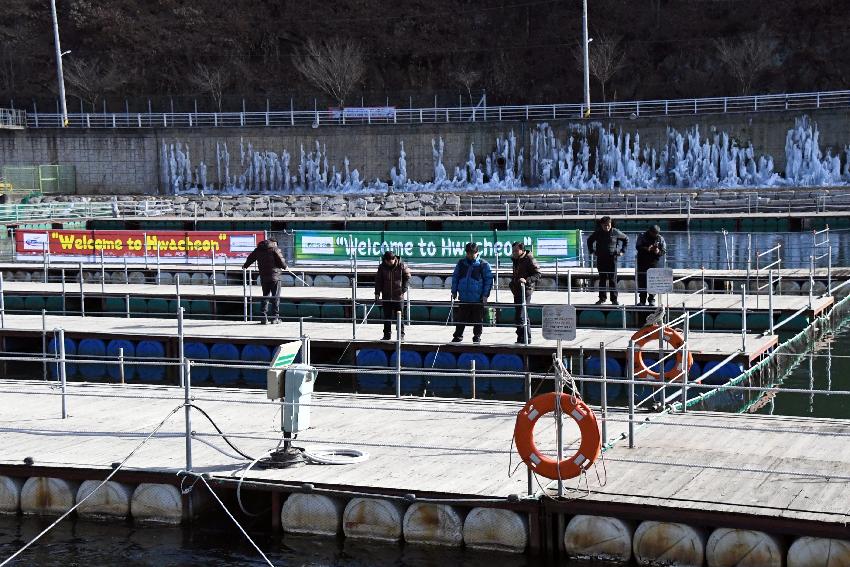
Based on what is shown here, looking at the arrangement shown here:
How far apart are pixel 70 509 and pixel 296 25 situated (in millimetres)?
75123

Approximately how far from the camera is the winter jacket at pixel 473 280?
21.1 m

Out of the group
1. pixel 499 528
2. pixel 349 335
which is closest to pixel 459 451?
pixel 499 528

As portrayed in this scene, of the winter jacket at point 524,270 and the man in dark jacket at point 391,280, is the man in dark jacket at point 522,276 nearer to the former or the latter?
the winter jacket at point 524,270

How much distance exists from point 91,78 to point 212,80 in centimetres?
764

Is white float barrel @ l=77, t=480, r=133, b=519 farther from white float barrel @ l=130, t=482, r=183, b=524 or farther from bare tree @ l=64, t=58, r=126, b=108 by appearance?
bare tree @ l=64, t=58, r=126, b=108

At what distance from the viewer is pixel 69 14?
279 feet

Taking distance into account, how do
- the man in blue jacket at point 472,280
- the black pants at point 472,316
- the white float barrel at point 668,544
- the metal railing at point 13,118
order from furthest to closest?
1. the metal railing at point 13,118
2. the black pants at point 472,316
3. the man in blue jacket at point 472,280
4. the white float barrel at point 668,544

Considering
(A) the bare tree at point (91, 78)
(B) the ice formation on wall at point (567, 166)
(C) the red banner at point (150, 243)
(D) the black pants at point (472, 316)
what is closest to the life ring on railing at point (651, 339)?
(D) the black pants at point (472, 316)

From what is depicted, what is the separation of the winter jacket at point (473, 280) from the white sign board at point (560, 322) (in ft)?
23.2

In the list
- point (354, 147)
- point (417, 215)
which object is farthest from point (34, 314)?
point (354, 147)

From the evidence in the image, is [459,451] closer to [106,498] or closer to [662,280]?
[106,498]

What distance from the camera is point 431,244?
3441 cm

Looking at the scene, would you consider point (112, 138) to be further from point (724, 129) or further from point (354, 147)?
point (724, 129)

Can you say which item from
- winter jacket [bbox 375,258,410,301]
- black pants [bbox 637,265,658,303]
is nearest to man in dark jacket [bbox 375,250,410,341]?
winter jacket [bbox 375,258,410,301]
